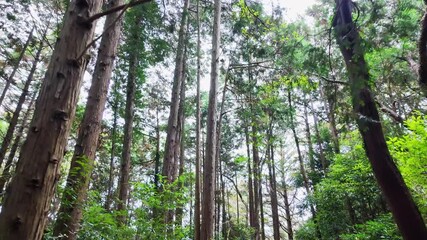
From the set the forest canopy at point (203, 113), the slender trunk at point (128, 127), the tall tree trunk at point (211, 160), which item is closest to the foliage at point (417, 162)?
the forest canopy at point (203, 113)

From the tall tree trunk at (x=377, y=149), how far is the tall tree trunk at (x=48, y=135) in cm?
256

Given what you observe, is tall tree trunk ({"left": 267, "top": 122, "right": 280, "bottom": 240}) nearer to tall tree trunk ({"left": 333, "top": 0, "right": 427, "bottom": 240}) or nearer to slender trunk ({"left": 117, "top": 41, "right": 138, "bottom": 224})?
slender trunk ({"left": 117, "top": 41, "right": 138, "bottom": 224})

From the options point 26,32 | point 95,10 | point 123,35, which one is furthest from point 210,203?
point 26,32

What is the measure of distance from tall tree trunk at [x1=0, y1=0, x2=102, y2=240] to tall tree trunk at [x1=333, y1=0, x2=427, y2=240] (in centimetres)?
256

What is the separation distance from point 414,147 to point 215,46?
4784 mm

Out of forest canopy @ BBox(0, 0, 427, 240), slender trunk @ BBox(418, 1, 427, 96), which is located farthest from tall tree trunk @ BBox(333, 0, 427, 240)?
slender trunk @ BBox(418, 1, 427, 96)

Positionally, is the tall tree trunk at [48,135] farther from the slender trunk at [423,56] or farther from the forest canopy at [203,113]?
the slender trunk at [423,56]

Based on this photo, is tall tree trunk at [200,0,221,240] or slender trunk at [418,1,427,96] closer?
slender trunk at [418,1,427,96]

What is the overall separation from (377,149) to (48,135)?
3510mm

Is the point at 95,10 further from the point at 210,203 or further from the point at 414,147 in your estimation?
the point at 414,147

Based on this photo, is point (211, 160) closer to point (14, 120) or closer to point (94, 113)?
point (94, 113)

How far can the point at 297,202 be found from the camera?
18.8 metres

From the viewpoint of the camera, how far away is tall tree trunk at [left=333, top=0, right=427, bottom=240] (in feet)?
10.4

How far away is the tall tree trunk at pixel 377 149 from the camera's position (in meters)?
3.17
